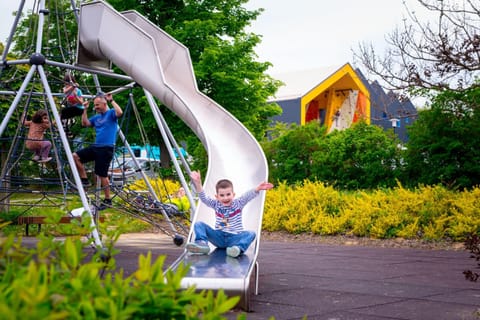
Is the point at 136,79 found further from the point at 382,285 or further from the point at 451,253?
the point at 451,253

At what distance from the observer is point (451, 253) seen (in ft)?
32.9

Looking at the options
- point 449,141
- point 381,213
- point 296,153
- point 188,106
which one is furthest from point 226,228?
point 296,153

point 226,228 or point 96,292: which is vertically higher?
point 96,292

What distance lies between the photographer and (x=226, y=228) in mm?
7230

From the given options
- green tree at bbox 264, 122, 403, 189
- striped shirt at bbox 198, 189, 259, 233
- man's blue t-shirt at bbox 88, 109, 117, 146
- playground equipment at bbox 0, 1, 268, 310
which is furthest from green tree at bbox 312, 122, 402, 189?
striped shirt at bbox 198, 189, 259, 233

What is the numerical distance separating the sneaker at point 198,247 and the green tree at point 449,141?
760cm

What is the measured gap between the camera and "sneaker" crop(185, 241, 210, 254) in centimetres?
678

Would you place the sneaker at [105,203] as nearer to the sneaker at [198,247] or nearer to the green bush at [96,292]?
the sneaker at [198,247]

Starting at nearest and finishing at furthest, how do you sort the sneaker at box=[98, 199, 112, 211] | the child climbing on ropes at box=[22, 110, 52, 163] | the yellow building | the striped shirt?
the striped shirt, the sneaker at box=[98, 199, 112, 211], the child climbing on ropes at box=[22, 110, 52, 163], the yellow building

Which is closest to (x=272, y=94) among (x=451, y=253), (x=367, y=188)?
(x=367, y=188)

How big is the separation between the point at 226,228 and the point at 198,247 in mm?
513

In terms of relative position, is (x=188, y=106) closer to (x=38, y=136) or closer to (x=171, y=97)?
(x=171, y=97)

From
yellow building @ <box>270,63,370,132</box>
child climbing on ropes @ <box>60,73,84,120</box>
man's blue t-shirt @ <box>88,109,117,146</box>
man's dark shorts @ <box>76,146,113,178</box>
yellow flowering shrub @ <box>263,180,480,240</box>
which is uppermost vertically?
yellow building @ <box>270,63,370,132</box>

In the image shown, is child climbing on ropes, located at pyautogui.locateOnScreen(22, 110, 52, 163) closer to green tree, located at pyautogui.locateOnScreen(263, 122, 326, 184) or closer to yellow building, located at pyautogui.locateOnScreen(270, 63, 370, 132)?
green tree, located at pyautogui.locateOnScreen(263, 122, 326, 184)
